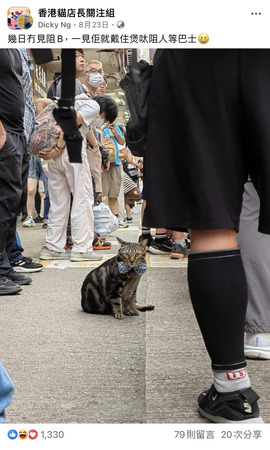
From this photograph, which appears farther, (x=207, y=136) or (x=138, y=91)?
(x=138, y=91)

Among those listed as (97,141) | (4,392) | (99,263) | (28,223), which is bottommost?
(28,223)

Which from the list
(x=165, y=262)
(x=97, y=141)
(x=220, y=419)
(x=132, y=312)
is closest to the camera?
(x=220, y=419)

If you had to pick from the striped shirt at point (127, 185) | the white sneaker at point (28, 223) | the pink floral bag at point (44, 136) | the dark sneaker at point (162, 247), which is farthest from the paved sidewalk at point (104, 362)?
the striped shirt at point (127, 185)

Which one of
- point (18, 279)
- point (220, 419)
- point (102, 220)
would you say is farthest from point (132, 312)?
point (102, 220)

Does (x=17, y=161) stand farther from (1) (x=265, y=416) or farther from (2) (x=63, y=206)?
(1) (x=265, y=416)

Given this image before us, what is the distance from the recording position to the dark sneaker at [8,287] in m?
3.96

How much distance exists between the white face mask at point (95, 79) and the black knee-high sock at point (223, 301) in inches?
224

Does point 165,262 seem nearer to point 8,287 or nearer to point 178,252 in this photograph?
point 178,252

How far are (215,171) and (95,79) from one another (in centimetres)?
570

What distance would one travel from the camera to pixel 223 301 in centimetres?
170

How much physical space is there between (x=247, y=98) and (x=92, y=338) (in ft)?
5.65
